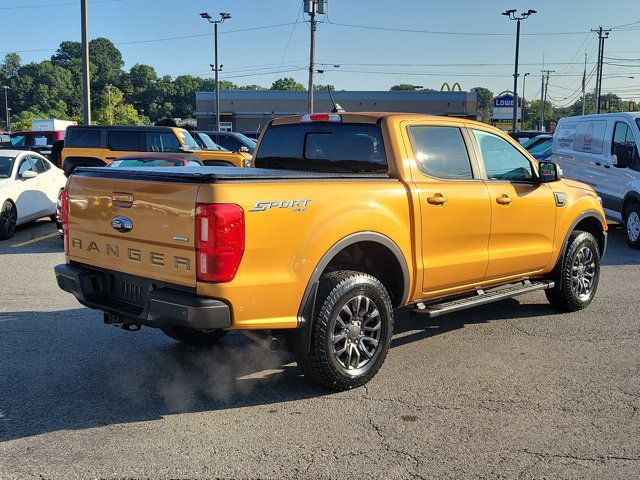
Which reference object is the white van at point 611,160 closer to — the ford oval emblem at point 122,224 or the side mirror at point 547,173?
the side mirror at point 547,173

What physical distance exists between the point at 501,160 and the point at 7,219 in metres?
8.92

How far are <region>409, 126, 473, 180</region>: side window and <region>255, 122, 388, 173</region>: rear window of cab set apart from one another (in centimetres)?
31

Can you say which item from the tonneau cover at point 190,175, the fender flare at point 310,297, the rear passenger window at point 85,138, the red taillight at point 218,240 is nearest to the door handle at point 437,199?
the tonneau cover at point 190,175

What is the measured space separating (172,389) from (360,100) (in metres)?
67.6

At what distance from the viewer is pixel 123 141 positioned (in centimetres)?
1700

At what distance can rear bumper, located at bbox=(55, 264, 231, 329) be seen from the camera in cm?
385

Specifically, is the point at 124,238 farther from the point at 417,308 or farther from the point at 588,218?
the point at 588,218

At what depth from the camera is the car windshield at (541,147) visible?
17641 millimetres

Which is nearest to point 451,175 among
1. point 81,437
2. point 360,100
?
point 81,437

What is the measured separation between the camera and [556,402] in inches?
174

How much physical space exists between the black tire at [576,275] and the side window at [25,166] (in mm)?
9761

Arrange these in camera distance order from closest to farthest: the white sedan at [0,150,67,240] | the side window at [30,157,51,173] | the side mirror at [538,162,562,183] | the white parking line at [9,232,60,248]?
the side mirror at [538,162,562,183], the white parking line at [9,232,60,248], the white sedan at [0,150,67,240], the side window at [30,157,51,173]

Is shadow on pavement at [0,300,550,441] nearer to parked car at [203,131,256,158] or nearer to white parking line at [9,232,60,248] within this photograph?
white parking line at [9,232,60,248]

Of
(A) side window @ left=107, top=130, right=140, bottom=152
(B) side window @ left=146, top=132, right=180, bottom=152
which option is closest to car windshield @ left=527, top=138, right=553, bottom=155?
(B) side window @ left=146, top=132, right=180, bottom=152
